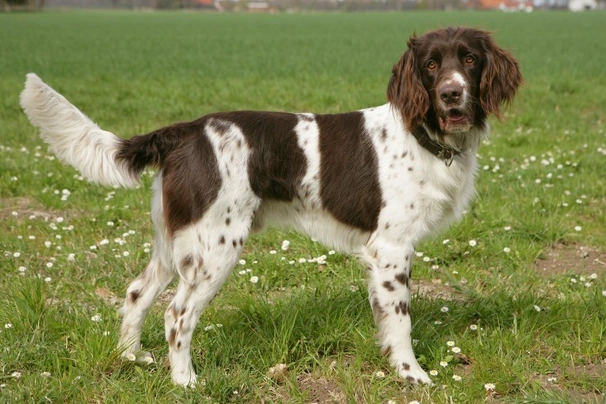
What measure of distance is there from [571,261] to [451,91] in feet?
8.46

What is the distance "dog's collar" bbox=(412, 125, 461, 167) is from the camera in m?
3.82

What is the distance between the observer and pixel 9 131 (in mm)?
9656

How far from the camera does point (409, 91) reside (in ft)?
12.2

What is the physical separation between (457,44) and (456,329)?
5.51ft

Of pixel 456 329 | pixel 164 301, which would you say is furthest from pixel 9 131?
pixel 456 329

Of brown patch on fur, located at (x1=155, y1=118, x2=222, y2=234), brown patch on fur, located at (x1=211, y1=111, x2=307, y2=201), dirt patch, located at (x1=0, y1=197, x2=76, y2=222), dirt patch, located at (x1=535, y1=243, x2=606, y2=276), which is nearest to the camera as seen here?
brown patch on fur, located at (x1=155, y1=118, x2=222, y2=234)

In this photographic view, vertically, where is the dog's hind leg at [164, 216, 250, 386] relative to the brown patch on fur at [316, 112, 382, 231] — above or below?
below

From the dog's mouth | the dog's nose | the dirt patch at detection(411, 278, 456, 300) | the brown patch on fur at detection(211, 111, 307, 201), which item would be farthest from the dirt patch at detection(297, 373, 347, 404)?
the dog's nose

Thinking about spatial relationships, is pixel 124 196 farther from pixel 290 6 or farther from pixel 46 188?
pixel 290 6

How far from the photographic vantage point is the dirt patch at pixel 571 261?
17.6 ft

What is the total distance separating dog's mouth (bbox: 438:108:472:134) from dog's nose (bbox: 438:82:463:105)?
90 mm

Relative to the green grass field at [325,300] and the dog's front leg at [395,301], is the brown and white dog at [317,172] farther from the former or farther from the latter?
the green grass field at [325,300]

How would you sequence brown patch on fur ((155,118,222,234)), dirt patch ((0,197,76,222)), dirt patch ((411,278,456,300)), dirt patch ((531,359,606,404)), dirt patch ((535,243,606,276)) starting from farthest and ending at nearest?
dirt patch ((0,197,76,222))
dirt patch ((535,243,606,276))
dirt patch ((411,278,456,300))
brown patch on fur ((155,118,222,234))
dirt patch ((531,359,606,404))

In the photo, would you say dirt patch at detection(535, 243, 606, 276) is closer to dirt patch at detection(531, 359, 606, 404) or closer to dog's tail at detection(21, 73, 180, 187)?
dirt patch at detection(531, 359, 606, 404)
